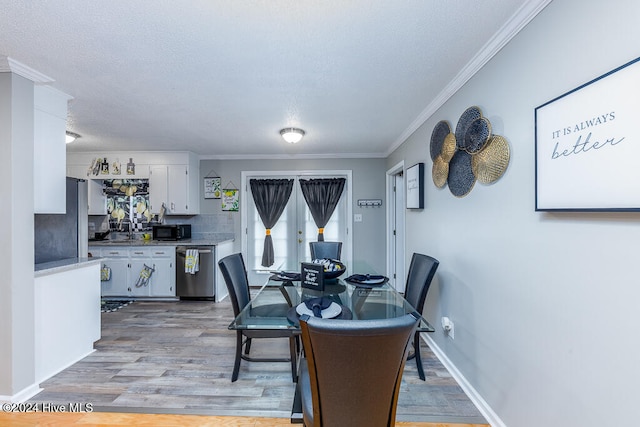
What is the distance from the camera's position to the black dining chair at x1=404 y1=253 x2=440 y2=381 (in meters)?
2.08

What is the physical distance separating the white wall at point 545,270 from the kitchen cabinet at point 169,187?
397 cm

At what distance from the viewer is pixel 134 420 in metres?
1.78

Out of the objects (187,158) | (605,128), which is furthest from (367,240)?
(605,128)

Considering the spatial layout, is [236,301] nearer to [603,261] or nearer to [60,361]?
[60,361]

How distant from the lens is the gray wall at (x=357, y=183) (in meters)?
4.75

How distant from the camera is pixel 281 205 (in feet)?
15.7

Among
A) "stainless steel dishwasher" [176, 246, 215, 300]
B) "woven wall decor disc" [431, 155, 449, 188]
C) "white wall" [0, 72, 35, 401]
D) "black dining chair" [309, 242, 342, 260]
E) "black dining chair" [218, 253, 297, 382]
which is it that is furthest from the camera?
"stainless steel dishwasher" [176, 246, 215, 300]

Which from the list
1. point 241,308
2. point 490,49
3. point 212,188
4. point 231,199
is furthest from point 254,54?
point 212,188

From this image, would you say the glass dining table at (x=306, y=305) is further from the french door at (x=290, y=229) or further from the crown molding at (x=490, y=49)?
the french door at (x=290, y=229)

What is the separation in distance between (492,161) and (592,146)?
0.67 m

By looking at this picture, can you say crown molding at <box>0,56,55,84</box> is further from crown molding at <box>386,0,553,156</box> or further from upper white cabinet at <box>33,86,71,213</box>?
crown molding at <box>386,0,553,156</box>

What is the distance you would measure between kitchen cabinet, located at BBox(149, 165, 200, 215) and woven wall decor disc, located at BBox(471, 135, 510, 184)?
13.5 feet

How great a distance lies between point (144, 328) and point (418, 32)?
12.5ft

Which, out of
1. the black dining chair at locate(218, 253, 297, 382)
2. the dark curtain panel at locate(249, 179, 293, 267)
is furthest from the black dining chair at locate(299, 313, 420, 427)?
the dark curtain panel at locate(249, 179, 293, 267)
